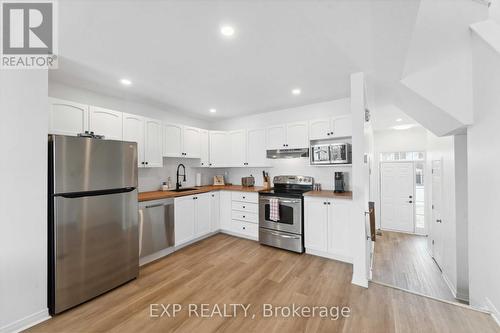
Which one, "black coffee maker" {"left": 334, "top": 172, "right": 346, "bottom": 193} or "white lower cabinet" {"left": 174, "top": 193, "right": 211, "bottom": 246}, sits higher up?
"black coffee maker" {"left": 334, "top": 172, "right": 346, "bottom": 193}

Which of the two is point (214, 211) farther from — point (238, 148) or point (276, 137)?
point (276, 137)

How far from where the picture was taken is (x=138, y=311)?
1851 millimetres

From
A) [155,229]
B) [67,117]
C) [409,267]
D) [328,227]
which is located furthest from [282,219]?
[67,117]

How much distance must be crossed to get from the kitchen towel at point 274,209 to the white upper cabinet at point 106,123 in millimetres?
2662

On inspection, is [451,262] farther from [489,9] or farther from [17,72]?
[17,72]

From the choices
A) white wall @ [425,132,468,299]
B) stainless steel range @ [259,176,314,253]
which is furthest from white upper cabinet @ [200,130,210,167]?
white wall @ [425,132,468,299]

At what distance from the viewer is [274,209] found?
130 inches

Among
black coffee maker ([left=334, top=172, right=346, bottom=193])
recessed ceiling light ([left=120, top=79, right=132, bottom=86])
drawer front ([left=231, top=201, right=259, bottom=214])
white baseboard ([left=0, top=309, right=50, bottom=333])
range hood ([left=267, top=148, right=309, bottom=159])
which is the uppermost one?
recessed ceiling light ([left=120, top=79, right=132, bottom=86])

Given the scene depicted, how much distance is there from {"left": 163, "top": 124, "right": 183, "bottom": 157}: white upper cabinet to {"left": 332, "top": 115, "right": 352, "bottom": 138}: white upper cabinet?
2880 millimetres

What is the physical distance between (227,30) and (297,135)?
2.32 metres

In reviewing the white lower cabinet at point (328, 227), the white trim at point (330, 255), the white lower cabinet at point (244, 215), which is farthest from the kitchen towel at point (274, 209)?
the white trim at point (330, 255)

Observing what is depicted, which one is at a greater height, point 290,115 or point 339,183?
point 290,115

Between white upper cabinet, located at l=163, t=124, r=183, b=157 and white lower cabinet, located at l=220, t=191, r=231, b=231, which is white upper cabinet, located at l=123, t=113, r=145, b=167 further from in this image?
white lower cabinet, located at l=220, t=191, r=231, b=231

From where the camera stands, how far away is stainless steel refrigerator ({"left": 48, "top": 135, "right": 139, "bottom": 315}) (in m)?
1.82
